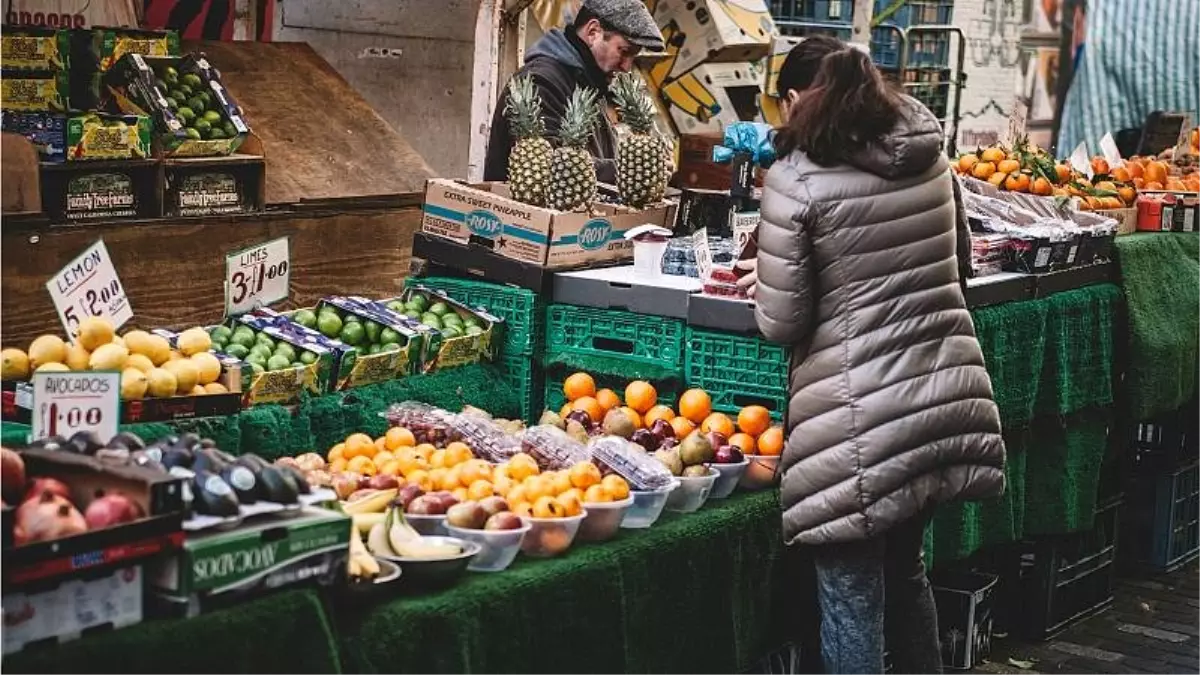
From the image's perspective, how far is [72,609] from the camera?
9.55 ft

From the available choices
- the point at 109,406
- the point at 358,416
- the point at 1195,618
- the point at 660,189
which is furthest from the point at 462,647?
the point at 1195,618

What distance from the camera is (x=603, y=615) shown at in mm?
3996

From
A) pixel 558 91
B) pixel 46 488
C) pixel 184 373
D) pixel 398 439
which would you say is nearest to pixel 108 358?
pixel 184 373

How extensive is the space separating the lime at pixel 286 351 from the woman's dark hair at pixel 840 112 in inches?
61.8

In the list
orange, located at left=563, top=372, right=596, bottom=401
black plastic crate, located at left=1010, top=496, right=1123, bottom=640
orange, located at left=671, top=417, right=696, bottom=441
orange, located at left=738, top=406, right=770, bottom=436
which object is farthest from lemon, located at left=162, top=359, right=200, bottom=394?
black plastic crate, located at left=1010, top=496, right=1123, bottom=640

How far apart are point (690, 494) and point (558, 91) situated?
2.53 metres

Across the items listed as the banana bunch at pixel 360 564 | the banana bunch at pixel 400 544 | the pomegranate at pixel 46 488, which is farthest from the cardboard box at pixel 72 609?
the banana bunch at pixel 400 544

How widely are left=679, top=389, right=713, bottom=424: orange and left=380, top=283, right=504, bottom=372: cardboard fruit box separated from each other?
0.76 metres

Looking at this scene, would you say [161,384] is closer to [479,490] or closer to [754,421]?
[479,490]

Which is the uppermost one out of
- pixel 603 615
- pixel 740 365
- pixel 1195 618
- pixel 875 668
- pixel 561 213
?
pixel 561 213

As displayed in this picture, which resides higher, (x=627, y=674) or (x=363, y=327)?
(x=363, y=327)

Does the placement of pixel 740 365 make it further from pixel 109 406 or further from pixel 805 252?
pixel 109 406

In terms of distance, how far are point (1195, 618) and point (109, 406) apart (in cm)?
522

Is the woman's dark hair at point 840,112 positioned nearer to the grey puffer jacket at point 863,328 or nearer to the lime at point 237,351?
the grey puffer jacket at point 863,328
